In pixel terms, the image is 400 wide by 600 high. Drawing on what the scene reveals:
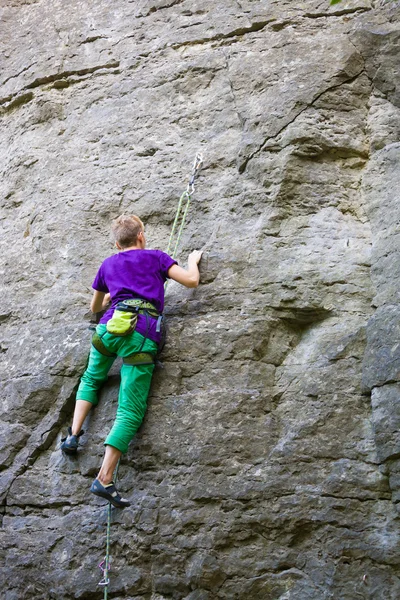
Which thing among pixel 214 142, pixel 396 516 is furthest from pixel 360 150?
pixel 396 516

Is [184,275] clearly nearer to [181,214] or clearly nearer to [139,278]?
[139,278]

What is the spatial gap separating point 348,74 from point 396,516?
135 inches

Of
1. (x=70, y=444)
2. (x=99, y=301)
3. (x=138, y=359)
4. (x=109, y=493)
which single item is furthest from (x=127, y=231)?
(x=109, y=493)

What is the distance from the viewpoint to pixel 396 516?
12.5ft

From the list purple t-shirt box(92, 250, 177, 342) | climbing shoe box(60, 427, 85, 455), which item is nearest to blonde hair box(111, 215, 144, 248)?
purple t-shirt box(92, 250, 177, 342)

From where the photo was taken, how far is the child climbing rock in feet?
14.3

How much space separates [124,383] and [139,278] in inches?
28.1

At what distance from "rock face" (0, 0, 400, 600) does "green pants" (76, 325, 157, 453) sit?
14 centimetres

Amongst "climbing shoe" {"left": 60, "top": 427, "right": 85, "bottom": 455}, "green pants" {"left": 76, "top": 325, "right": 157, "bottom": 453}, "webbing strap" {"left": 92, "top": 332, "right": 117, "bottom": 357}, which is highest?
"webbing strap" {"left": 92, "top": 332, "right": 117, "bottom": 357}

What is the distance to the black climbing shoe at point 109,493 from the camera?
414cm

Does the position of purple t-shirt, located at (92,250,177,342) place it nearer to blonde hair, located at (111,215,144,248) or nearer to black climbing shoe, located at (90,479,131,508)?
blonde hair, located at (111,215,144,248)

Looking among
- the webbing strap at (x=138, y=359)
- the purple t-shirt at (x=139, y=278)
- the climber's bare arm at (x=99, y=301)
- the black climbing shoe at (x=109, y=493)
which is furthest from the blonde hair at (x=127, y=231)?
the black climbing shoe at (x=109, y=493)

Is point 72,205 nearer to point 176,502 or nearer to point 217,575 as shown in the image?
point 176,502

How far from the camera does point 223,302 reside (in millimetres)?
4789
